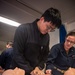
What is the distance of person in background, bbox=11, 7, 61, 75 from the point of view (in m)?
1.32

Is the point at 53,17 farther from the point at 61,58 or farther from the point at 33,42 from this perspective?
the point at 61,58

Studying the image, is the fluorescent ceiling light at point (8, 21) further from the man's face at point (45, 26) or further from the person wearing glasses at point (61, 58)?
the man's face at point (45, 26)

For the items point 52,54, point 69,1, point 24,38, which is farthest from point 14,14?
point 24,38

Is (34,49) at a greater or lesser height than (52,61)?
greater

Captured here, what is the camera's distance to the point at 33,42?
4.58 ft

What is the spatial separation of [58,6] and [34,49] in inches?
86.5

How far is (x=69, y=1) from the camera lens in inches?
123

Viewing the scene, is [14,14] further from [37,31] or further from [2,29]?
[37,31]

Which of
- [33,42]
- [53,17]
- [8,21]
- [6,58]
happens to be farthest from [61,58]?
[8,21]

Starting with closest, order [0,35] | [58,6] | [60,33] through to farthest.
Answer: [58,6] → [60,33] → [0,35]

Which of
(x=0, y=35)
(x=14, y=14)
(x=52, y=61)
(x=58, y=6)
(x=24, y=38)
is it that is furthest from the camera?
(x=0, y=35)

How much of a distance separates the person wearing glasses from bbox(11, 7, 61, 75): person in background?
252 mm

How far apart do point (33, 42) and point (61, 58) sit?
0.55m

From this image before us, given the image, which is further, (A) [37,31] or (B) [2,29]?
(B) [2,29]
